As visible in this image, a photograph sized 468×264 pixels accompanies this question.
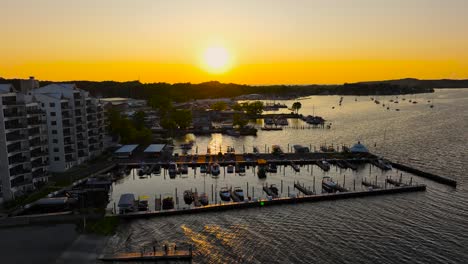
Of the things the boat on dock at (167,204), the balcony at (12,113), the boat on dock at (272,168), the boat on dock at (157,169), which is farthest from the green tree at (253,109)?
the balcony at (12,113)

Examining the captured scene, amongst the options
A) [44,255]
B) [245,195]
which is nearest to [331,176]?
[245,195]

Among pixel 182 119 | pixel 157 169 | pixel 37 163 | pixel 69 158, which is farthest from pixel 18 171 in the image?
pixel 182 119

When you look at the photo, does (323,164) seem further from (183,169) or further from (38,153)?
(38,153)

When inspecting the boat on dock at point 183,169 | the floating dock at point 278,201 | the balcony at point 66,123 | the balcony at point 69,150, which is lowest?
the floating dock at point 278,201

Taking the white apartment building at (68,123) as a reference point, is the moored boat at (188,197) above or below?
below

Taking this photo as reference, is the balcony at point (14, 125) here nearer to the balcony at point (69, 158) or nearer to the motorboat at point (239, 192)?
the balcony at point (69, 158)

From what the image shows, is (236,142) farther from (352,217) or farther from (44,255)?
(44,255)

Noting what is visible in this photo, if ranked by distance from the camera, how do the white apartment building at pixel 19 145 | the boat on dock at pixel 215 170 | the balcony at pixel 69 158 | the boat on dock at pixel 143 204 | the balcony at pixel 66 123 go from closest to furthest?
the white apartment building at pixel 19 145
the boat on dock at pixel 143 204
the balcony at pixel 69 158
the balcony at pixel 66 123
the boat on dock at pixel 215 170

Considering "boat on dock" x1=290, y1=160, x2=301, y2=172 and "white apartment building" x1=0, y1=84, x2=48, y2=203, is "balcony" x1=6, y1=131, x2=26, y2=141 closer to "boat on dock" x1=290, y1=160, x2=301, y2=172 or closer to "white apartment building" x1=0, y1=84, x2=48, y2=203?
"white apartment building" x1=0, y1=84, x2=48, y2=203
